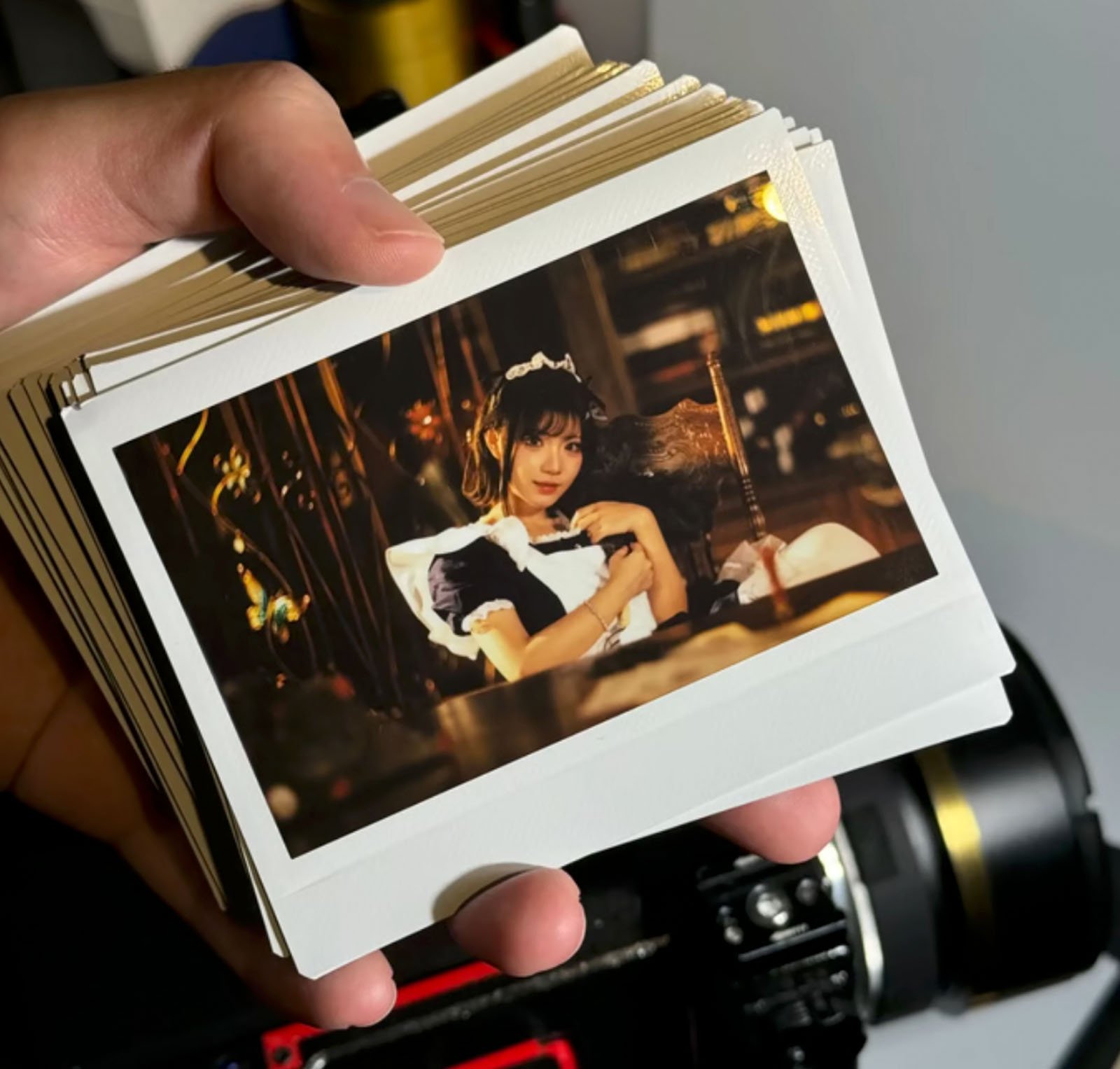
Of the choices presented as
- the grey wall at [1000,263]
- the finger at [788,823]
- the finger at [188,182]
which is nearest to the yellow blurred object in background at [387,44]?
the grey wall at [1000,263]

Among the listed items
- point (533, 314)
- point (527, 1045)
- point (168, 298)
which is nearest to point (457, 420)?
point (533, 314)

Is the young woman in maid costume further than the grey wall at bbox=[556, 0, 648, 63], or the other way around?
the grey wall at bbox=[556, 0, 648, 63]

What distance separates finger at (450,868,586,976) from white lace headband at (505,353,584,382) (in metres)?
0.29

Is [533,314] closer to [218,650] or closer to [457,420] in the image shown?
[457,420]

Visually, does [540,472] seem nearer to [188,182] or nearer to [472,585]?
[472,585]

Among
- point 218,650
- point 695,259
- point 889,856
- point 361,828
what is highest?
point 695,259

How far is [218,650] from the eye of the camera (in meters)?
0.61

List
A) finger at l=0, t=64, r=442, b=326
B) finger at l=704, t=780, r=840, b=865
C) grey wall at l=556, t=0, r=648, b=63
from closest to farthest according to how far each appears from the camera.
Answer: finger at l=0, t=64, r=442, b=326, finger at l=704, t=780, r=840, b=865, grey wall at l=556, t=0, r=648, b=63

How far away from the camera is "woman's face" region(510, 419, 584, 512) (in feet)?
2.01

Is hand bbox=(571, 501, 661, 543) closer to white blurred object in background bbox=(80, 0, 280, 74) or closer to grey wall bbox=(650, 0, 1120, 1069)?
grey wall bbox=(650, 0, 1120, 1069)

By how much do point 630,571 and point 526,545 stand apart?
0.06m

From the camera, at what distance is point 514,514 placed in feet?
2.01

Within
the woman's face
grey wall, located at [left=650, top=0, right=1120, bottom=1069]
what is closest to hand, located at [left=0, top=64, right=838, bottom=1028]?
the woman's face

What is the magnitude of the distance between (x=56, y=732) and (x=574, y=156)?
56cm
